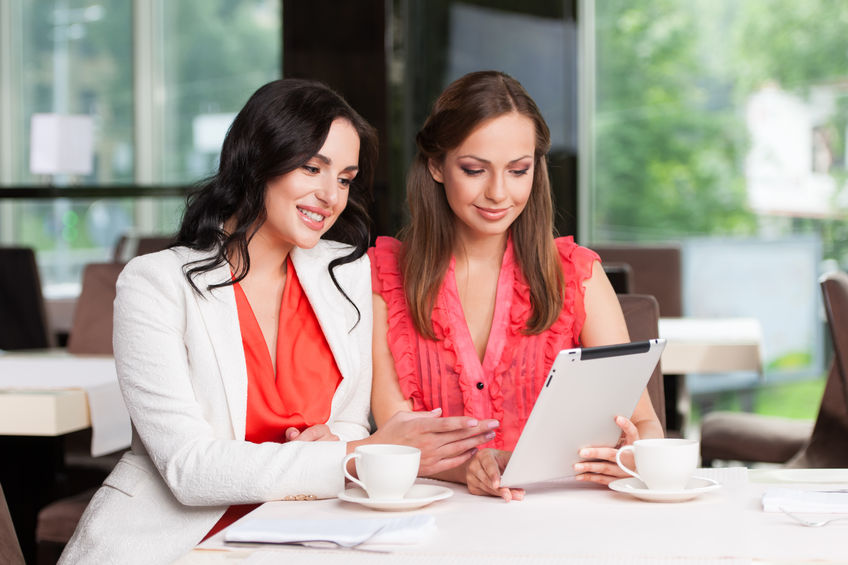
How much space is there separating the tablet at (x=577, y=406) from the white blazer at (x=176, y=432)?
0.26 m

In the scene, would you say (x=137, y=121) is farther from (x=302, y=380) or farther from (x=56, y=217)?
(x=302, y=380)

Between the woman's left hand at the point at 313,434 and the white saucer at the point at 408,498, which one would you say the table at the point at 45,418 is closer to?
the woman's left hand at the point at 313,434

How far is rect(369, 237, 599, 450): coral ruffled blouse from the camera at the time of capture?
1.89m

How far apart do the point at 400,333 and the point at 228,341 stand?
369 mm

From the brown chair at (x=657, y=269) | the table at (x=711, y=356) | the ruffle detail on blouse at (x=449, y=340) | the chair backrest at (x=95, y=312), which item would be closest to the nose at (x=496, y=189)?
the ruffle detail on blouse at (x=449, y=340)

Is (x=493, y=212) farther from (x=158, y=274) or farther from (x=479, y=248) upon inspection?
(x=158, y=274)

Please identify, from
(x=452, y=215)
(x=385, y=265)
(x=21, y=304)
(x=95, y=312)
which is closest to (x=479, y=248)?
(x=452, y=215)

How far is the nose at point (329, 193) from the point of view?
1725mm

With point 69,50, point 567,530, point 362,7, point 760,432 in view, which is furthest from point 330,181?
point 69,50

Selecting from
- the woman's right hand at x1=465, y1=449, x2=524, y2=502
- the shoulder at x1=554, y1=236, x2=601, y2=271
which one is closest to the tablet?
the woman's right hand at x1=465, y1=449, x2=524, y2=502

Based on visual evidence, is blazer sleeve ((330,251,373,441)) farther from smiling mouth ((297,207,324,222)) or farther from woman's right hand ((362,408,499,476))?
woman's right hand ((362,408,499,476))

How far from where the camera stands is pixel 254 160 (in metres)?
1.72

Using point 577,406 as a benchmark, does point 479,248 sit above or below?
above

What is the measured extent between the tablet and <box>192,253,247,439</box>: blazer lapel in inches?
18.2
